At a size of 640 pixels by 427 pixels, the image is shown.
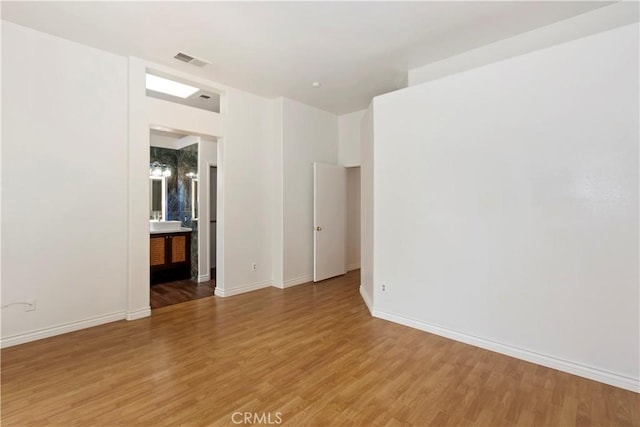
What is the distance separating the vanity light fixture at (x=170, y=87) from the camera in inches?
172

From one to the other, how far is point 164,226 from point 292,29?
4208 mm

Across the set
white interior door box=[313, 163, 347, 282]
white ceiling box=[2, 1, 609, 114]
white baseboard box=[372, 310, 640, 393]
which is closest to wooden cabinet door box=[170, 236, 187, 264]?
white interior door box=[313, 163, 347, 282]

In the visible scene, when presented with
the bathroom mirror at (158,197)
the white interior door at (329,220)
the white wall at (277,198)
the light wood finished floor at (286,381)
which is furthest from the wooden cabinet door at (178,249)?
the white interior door at (329,220)

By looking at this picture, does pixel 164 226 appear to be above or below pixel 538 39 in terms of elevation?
below

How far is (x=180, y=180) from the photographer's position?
→ 20.3 feet

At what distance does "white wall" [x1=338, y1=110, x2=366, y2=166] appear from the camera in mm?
5719

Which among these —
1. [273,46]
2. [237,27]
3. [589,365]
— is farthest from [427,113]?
[589,365]

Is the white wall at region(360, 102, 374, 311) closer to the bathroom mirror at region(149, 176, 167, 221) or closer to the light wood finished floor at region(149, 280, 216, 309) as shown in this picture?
the light wood finished floor at region(149, 280, 216, 309)

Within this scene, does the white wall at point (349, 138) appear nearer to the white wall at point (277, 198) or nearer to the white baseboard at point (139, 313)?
the white wall at point (277, 198)

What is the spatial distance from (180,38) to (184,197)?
11.7 feet

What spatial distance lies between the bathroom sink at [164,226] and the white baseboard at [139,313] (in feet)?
6.85

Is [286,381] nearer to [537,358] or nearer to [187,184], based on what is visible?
[537,358]

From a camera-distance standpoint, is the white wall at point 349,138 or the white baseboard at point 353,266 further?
the white baseboard at point 353,266

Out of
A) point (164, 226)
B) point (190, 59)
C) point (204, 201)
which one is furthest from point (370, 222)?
point (164, 226)
